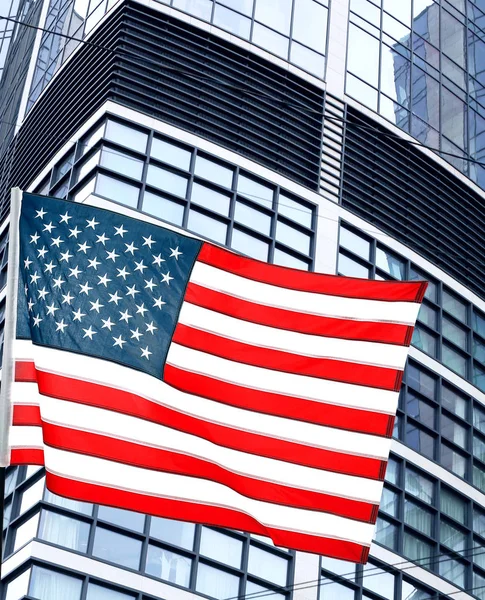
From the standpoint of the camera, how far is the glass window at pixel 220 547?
30578 mm

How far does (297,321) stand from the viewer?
19.6m

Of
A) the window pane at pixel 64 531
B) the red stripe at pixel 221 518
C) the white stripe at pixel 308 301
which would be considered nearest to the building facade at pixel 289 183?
the window pane at pixel 64 531

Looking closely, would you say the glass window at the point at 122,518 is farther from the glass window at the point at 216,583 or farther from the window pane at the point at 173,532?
the glass window at the point at 216,583

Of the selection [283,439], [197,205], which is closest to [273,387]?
[283,439]

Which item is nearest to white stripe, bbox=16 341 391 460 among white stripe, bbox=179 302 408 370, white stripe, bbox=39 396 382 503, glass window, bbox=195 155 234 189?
white stripe, bbox=39 396 382 503

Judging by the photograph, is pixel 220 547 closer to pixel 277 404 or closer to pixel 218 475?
pixel 277 404

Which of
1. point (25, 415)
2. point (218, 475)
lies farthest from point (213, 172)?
point (25, 415)

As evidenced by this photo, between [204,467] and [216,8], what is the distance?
81.4 ft

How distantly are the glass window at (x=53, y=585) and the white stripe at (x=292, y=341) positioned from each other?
10.7 metres

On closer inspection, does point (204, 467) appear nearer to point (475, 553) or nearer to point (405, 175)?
point (475, 553)

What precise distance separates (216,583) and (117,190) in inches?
419

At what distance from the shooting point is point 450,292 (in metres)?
41.8

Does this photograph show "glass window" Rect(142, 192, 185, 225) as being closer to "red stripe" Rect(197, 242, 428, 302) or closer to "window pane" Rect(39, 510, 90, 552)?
"window pane" Rect(39, 510, 90, 552)

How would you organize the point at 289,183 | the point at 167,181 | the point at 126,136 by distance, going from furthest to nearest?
the point at 289,183, the point at 126,136, the point at 167,181
